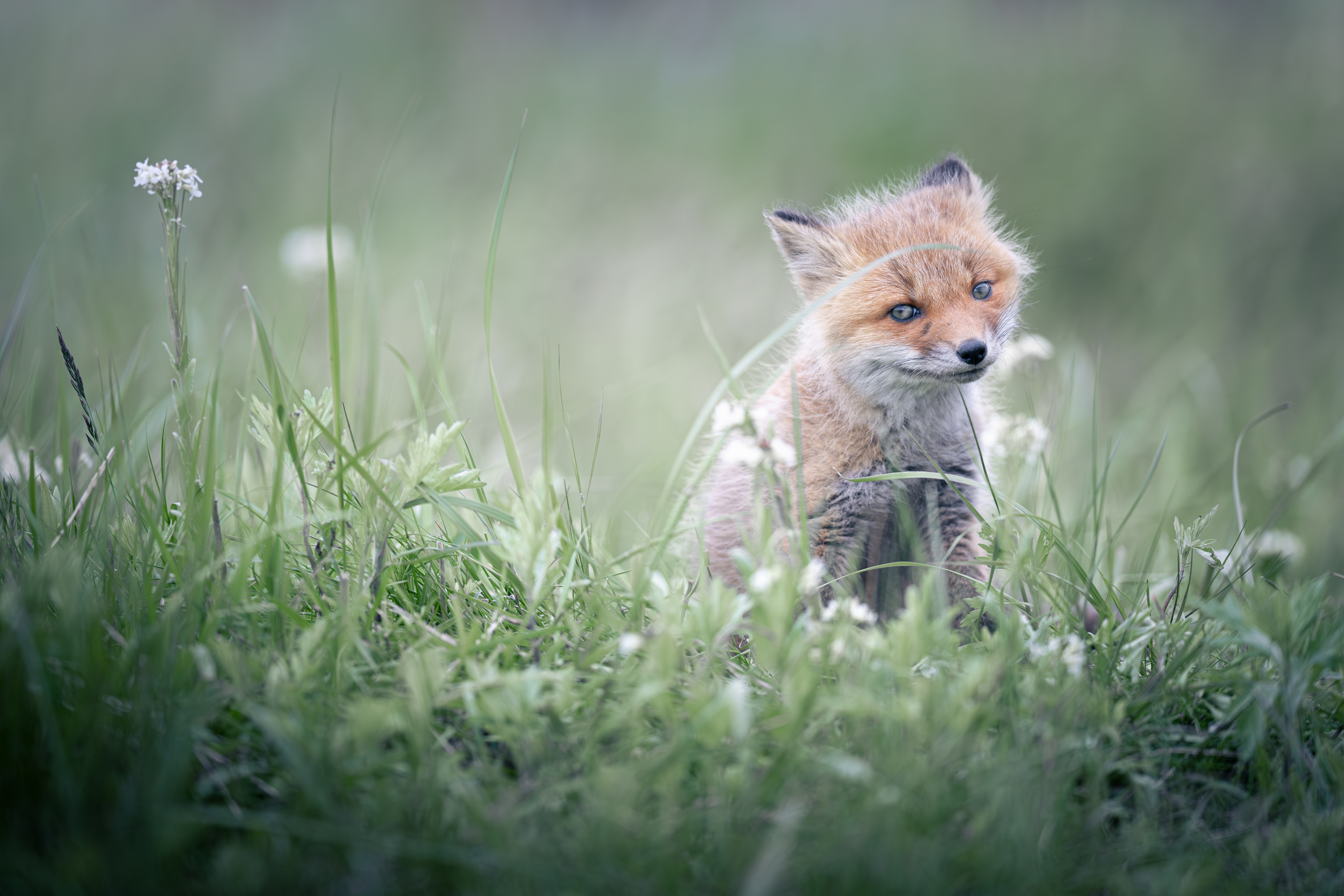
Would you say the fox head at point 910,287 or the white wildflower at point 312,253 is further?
the white wildflower at point 312,253

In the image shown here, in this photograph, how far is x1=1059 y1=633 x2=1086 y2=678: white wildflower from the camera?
216 centimetres

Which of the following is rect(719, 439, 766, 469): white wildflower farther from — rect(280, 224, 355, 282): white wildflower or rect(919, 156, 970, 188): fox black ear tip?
rect(280, 224, 355, 282): white wildflower

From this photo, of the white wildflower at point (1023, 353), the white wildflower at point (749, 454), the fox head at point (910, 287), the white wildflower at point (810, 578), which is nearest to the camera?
the white wildflower at point (810, 578)

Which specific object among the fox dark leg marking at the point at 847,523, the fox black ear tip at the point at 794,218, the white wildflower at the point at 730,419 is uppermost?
the fox black ear tip at the point at 794,218


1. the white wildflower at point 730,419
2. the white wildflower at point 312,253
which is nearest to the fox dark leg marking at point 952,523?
the white wildflower at point 730,419

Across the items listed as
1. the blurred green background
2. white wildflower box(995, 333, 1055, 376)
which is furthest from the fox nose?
the blurred green background

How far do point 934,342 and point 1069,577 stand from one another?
927 mm

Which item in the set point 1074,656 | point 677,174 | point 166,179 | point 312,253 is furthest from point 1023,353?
point 677,174

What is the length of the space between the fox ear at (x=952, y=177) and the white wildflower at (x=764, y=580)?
2348 mm

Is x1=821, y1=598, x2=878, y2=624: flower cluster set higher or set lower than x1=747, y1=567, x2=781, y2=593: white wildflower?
higher

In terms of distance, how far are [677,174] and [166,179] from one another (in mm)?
7443

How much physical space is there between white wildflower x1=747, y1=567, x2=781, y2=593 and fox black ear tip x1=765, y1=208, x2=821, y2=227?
1935 mm

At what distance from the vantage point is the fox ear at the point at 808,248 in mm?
3506

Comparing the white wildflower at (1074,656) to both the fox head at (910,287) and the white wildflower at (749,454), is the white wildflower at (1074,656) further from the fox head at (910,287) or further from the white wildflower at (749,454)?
the fox head at (910,287)
